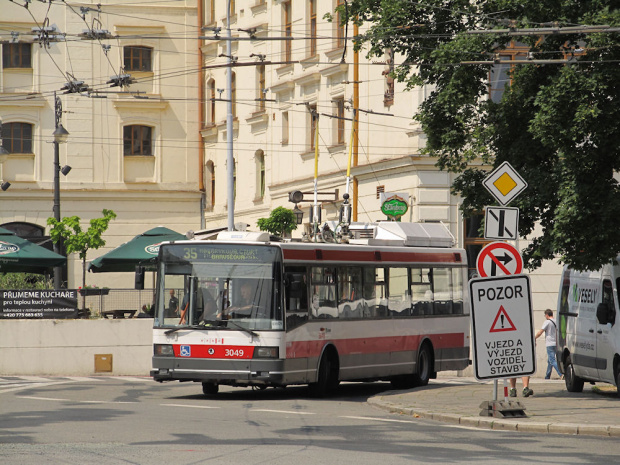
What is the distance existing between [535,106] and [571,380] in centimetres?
559

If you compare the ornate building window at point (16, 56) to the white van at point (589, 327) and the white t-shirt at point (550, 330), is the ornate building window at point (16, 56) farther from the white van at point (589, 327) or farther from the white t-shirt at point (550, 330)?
the white van at point (589, 327)

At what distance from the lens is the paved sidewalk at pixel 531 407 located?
15320mm

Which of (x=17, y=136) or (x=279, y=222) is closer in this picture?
(x=279, y=222)

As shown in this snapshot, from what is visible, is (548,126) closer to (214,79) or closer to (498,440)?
(498,440)

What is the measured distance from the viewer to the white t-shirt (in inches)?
1052

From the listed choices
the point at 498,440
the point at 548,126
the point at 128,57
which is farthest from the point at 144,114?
the point at 498,440

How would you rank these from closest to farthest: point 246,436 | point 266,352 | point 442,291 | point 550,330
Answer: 1. point 246,436
2. point 266,352
3. point 442,291
4. point 550,330

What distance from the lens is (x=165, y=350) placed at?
67.8 ft

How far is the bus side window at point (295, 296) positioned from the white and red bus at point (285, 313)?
0.02m

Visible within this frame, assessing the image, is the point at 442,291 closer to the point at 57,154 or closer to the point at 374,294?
the point at 374,294

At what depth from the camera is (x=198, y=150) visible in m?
52.6

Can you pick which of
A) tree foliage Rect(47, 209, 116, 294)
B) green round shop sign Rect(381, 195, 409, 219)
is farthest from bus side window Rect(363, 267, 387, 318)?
tree foliage Rect(47, 209, 116, 294)

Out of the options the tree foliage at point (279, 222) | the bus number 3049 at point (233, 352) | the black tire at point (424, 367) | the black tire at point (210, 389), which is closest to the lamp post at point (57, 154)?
the tree foliage at point (279, 222)

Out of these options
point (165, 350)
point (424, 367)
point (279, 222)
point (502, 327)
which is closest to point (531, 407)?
point (502, 327)
